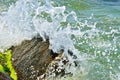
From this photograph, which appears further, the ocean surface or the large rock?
the ocean surface

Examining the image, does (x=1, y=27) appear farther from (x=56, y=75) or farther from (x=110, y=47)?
(x=110, y=47)

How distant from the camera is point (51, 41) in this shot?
21.1 ft

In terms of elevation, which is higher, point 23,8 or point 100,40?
point 23,8

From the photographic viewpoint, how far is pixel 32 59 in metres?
6.20

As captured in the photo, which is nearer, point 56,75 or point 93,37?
point 56,75

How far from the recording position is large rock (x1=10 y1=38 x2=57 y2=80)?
6.04 meters

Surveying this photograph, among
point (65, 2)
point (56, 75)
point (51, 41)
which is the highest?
point (51, 41)

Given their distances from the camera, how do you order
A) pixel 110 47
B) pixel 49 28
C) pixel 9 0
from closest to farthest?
pixel 49 28 < pixel 110 47 < pixel 9 0

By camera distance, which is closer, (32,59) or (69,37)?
(32,59)

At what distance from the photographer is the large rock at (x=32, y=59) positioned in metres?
6.04

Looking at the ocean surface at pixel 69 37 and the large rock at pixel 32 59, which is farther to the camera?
the ocean surface at pixel 69 37

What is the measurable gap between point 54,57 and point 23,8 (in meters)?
2.55

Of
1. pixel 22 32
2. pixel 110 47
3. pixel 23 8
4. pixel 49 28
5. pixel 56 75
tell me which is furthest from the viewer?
pixel 110 47

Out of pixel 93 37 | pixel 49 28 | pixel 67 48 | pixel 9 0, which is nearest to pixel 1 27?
pixel 49 28
